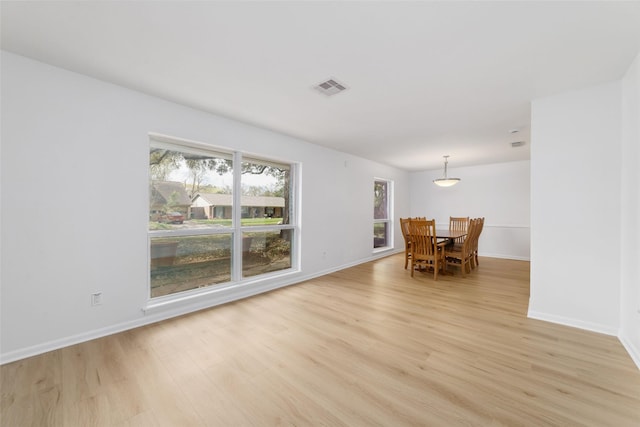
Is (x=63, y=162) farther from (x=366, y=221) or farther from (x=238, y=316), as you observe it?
(x=366, y=221)

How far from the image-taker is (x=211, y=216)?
3328 millimetres

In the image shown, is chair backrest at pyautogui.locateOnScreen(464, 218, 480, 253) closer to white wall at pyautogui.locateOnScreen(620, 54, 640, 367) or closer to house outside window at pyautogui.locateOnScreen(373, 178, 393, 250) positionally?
white wall at pyautogui.locateOnScreen(620, 54, 640, 367)

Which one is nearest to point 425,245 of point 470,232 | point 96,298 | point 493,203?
point 470,232

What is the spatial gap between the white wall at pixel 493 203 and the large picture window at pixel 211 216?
5056 millimetres

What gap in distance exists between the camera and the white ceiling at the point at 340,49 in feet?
5.17

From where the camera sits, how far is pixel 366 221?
236 inches

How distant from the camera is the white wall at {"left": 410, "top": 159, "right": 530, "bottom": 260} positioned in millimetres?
6125

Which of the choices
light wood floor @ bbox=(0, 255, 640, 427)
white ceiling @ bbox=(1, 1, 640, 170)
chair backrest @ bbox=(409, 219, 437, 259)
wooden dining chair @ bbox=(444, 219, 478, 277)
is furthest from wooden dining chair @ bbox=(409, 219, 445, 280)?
white ceiling @ bbox=(1, 1, 640, 170)

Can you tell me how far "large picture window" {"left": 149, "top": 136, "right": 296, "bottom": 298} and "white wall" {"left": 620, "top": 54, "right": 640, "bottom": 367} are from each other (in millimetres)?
3870

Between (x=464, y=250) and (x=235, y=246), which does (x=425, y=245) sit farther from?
(x=235, y=246)

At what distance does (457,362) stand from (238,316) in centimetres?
220

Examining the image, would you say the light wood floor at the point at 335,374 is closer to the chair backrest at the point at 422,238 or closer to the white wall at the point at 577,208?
the white wall at the point at 577,208

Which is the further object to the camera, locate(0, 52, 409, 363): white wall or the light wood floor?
locate(0, 52, 409, 363): white wall

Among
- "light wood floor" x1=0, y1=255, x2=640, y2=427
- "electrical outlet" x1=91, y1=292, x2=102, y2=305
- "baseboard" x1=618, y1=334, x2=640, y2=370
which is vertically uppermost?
"electrical outlet" x1=91, y1=292, x2=102, y2=305
